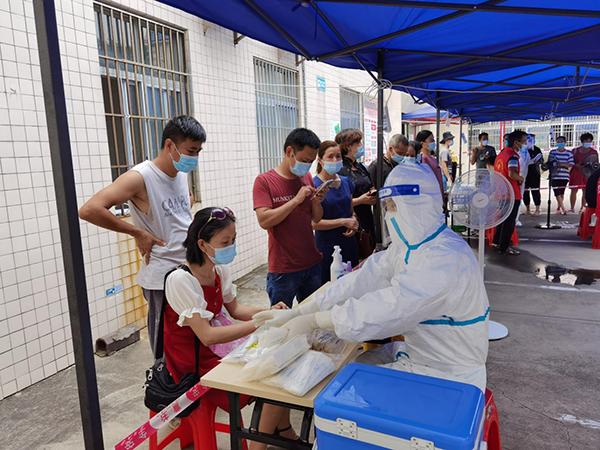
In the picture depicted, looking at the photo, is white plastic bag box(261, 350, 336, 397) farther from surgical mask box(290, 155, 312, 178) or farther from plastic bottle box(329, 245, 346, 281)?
surgical mask box(290, 155, 312, 178)

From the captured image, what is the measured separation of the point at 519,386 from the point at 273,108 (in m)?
4.89

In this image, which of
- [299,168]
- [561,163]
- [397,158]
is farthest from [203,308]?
[561,163]

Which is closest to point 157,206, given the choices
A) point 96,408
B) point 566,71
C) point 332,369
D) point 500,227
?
point 96,408

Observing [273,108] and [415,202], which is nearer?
[415,202]

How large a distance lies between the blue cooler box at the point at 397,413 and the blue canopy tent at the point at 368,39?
34.3 inches

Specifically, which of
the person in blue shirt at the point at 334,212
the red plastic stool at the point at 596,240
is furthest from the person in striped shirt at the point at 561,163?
the person in blue shirt at the point at 334,212

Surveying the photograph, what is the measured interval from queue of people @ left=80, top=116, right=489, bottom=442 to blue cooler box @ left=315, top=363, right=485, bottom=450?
23cm

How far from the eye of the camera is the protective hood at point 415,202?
179 centimetres

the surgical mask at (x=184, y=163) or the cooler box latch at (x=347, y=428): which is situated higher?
the surgical mask at (x=184, y=163)

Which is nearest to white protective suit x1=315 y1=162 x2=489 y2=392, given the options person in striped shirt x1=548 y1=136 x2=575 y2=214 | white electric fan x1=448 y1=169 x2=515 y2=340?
white electric fan x1=448 y1=169 x2=515 y2=340

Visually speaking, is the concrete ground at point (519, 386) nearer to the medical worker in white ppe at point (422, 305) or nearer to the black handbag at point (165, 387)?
the black handbag at point (165, 387)

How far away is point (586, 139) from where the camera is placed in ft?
30.3

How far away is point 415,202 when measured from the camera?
1.79 meters

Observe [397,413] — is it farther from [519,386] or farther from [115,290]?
[115,290]
